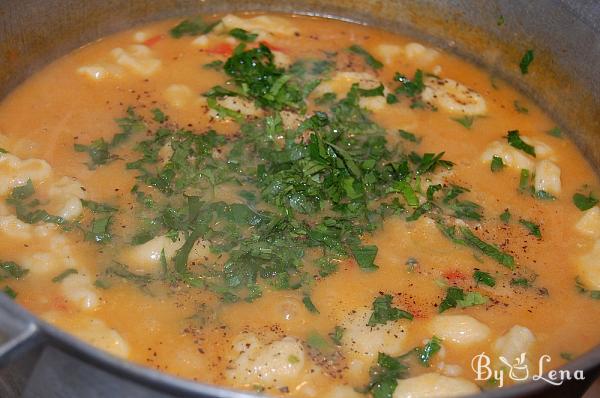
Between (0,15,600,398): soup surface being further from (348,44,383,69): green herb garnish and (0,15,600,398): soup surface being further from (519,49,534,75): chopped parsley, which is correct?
(519,49,534,75): chopped parsley

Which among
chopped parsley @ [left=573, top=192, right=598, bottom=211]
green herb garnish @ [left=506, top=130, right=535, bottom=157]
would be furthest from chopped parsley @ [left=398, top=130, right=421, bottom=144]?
chopped parsley @ [left=573, top=192, right=598, bottom=211]

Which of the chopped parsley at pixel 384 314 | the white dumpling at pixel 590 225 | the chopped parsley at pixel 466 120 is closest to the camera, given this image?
the chopped parsley at pixel 384 314

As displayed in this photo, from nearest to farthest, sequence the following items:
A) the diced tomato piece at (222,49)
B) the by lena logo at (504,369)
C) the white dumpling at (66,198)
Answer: the by lena logo at (504,369), the white dumpling at (66,198), the diced tomato piece at (222,49)

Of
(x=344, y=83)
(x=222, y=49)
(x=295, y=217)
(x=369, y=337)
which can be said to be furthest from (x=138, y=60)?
(x=369, y=337)

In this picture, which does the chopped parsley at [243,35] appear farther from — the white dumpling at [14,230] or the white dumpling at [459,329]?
the white dumpling at [459,329]

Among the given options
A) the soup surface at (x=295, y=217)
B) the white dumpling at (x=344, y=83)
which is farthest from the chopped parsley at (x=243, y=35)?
the white dumpling at (x=344, y=83)

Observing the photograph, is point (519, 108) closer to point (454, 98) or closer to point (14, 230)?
point (454, 98)

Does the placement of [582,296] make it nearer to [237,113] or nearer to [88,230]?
[237,113]
